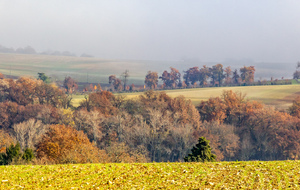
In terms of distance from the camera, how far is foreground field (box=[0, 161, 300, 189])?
67.7 ft

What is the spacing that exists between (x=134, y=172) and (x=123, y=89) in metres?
142

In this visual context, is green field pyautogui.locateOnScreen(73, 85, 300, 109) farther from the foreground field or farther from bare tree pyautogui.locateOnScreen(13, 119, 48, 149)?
the foreground field

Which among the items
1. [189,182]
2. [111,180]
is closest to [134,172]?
[111,180]

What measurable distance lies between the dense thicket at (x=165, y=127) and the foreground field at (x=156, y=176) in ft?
108

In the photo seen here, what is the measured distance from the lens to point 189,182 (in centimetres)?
2134

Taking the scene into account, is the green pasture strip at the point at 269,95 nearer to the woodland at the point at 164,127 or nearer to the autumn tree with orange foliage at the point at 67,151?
the woodland at the point at 164,127

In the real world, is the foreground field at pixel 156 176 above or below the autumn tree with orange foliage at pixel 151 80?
below

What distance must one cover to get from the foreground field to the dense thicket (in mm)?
32965

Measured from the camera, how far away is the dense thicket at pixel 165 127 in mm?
72500

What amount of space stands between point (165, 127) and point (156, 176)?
55580mm

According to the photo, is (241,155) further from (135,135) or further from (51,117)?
(51,117)

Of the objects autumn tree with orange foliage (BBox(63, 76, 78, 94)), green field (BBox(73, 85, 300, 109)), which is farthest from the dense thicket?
autumn tree with orange foliage (BBox(63, 76, 78, 94))

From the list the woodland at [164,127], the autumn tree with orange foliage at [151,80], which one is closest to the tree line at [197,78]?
the autumn tree with orange foliage at [151,80]

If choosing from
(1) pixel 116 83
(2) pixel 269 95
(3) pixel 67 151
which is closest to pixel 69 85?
(1) pixel 116 83
